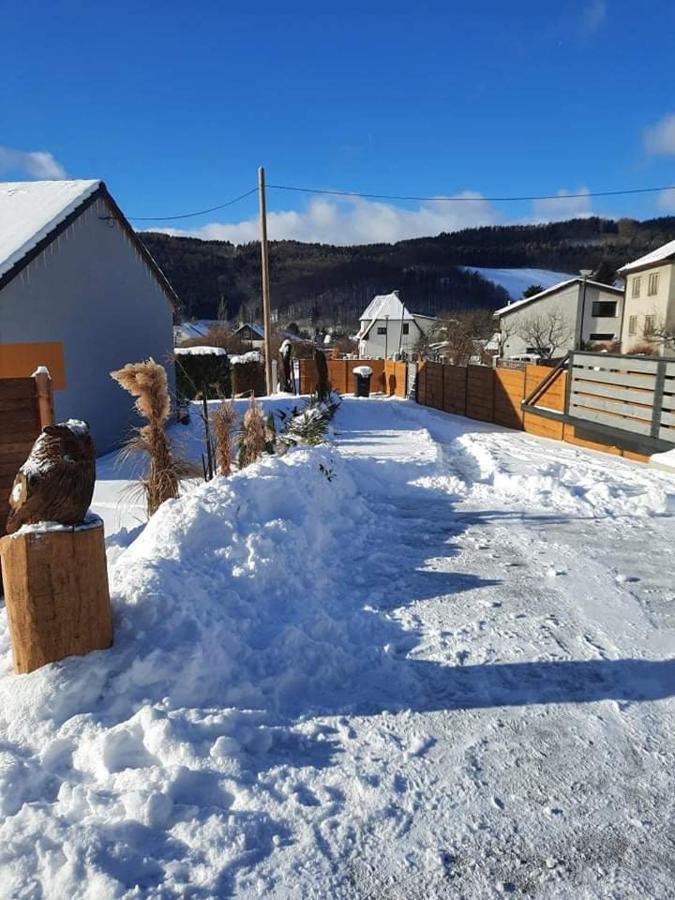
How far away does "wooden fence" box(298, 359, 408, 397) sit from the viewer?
86.8 ft

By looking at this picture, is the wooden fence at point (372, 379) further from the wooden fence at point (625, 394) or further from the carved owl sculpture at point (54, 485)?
the carved owl sculpture at point (54, 485)

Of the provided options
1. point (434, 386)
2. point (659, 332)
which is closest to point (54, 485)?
point (434, 386)

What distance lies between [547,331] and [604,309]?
6.32 metres

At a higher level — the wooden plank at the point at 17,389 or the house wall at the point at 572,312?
the house wall at the point at 572,312

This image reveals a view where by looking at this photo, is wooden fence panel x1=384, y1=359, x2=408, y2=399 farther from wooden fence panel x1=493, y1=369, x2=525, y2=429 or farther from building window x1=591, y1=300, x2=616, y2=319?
building window x1=591, y1=300, x2=616, y2=319

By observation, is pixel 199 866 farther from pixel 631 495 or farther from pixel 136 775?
pixel 631 495

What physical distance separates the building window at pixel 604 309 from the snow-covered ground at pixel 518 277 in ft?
266

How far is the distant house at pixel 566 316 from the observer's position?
1956 inches

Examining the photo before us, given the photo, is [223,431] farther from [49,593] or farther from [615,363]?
[615,363]

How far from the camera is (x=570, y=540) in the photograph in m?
5.34

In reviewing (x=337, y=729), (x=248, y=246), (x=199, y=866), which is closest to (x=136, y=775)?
(x=199, y=866)

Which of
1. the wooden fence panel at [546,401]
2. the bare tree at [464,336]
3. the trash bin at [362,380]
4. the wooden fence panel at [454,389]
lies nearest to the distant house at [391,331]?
the bare tree at [464,336]

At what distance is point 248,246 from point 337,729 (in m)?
118

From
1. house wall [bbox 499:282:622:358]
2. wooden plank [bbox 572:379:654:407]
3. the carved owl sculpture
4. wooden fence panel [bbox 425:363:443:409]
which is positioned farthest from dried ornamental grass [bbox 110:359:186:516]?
house wall [bbox 499:282:622:358]
